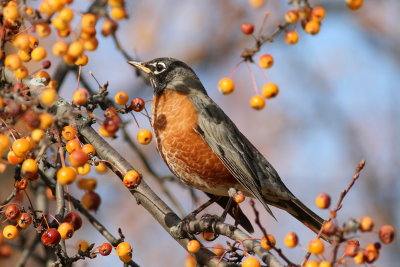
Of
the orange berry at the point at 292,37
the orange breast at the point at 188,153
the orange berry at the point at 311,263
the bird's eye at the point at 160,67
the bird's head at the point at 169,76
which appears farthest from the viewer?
the bird's eye at the point at 160,67

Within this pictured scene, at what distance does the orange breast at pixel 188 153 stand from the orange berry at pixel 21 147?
163cm

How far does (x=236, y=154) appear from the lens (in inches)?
163

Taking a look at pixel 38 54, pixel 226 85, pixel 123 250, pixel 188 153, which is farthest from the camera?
pixel 188 153

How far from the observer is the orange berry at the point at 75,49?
227cm

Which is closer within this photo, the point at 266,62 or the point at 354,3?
the point at 354,3

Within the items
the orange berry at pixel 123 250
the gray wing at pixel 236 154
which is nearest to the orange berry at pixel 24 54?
the orange berry at pixel 123 250

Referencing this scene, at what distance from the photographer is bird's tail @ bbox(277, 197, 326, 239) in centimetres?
424

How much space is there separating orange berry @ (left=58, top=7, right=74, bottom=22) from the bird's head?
2.00 m

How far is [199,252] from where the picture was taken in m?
2.96

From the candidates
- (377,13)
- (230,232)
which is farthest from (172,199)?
(377,13)

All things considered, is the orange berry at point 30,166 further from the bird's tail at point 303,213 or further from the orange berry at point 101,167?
the bird's tail at point 303,213

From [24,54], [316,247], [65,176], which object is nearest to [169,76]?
[24,54]

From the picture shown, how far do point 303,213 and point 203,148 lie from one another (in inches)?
36.7

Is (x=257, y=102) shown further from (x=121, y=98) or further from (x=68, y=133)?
(x=68, y=133)
